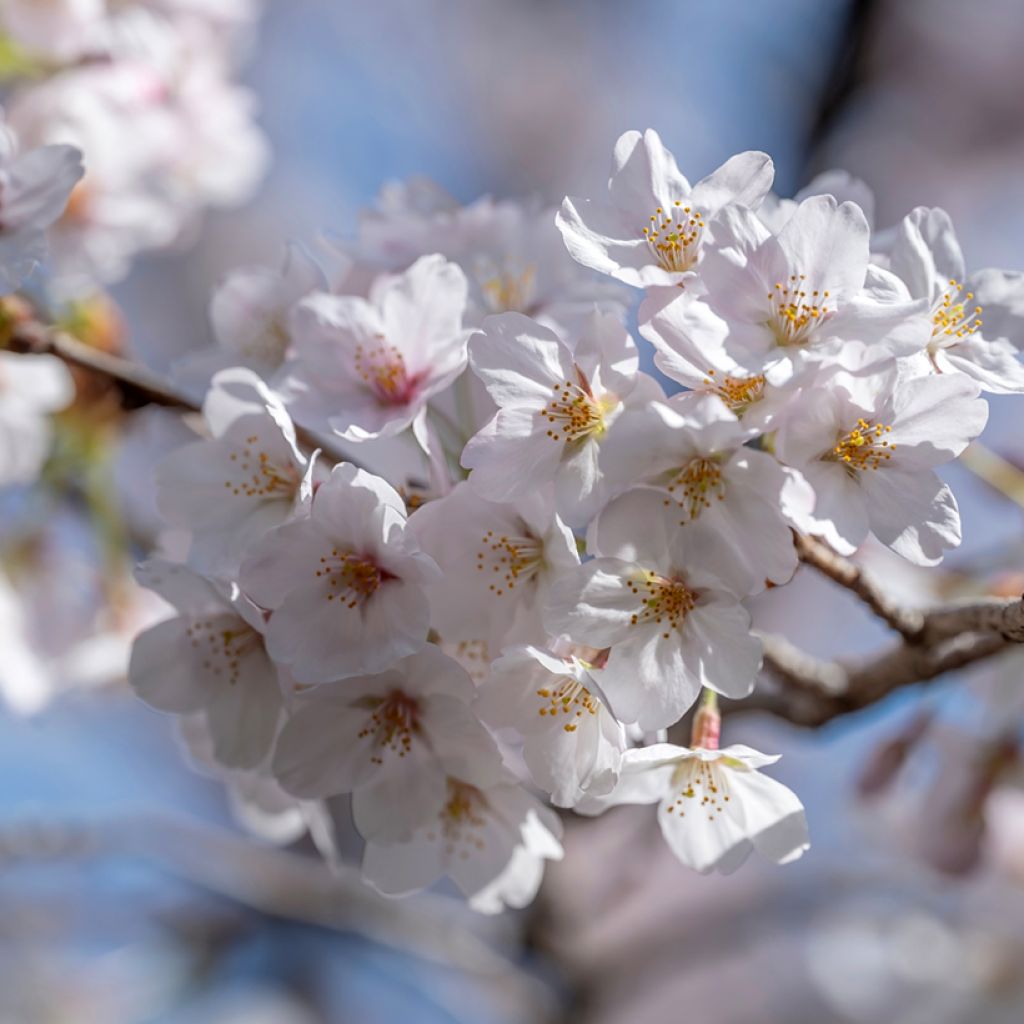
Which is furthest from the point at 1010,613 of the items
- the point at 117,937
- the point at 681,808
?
the point at 117,937

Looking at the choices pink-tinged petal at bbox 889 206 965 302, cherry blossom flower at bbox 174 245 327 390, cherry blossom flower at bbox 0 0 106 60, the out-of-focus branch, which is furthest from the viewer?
cherry blossom flower at bbox 0 0 106 60

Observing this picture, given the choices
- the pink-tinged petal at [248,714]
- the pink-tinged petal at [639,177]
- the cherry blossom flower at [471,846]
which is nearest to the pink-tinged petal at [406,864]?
the cherry blossom flower at [471,846]

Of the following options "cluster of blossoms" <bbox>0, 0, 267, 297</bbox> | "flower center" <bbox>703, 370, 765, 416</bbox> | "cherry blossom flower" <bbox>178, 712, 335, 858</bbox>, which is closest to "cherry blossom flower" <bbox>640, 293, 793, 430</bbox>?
"flower center" <bbox>703, 370, 765, 416</bbox>

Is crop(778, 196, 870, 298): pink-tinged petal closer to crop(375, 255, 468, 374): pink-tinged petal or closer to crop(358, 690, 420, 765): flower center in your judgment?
crop(375, 255, 468, 374): pink-tinged petal

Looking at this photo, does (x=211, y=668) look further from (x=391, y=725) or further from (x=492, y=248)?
(x=492, y=248)

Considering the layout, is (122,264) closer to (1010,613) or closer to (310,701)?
(310,701)

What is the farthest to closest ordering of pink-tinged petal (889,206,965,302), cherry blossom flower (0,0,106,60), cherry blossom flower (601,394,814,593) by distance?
cherry blossom flower (0,0,106,60) < pink-tinged petal (889,206,965,302) < cherry blossom flower (601,394,814,593)

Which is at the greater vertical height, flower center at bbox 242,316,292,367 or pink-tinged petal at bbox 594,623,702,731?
pink-tinged petal at bbox 594,623,702,731
